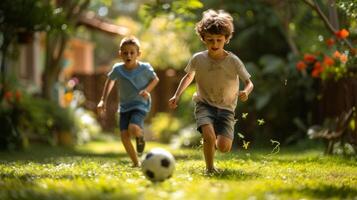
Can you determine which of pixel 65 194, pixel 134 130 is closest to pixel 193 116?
pixel 134 130

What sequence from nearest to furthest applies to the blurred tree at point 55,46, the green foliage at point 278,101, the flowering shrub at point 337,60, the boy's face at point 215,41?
1. the boy's face at point 215,41
2. the flowering shrub at point 337,60
3. the green foliage at point 278,101
4. the blurred tree at point 55,46

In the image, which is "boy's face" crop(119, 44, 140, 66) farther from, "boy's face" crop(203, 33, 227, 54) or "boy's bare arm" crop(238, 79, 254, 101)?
"boy's bare arm" crop(238, 79, 254, 101)

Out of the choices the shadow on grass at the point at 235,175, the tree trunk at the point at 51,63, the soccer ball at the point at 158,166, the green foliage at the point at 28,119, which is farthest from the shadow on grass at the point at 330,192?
the tree trunk at the point at 51,63

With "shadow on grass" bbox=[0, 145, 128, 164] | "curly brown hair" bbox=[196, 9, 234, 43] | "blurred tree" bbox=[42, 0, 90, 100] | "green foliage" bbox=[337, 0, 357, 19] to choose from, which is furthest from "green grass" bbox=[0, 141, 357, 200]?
"blurred tree" bbox=[42, 0, 90, 100]

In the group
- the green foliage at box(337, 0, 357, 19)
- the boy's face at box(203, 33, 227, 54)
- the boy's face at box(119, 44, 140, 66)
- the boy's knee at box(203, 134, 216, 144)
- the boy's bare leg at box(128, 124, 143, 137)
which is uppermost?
the green foliage at box(337, 0, 357, 19)

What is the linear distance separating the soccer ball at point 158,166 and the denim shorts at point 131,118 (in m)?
2.96

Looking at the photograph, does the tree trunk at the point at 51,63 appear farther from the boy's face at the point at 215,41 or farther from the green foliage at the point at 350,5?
the boy's face at the point at 215,41

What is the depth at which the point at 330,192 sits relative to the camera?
555 centimetres

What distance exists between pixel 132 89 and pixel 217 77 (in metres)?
1.88

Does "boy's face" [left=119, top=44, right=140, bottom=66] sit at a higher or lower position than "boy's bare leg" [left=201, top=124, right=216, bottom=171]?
higher

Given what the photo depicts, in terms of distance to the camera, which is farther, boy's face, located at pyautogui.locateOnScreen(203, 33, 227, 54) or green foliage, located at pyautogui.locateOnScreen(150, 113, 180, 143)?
green foliage, located at pyautogui.locateOnScreen(150, 113, 180, 143)

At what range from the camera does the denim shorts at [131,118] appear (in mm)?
8969

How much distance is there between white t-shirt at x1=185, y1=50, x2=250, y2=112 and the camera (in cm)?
754

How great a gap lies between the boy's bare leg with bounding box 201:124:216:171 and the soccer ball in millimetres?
1265
